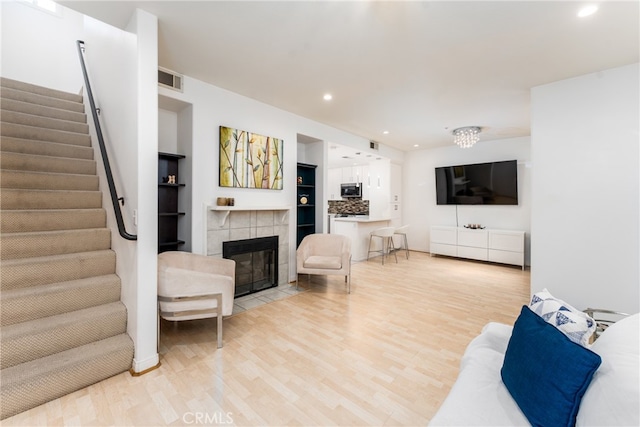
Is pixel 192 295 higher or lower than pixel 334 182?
lower

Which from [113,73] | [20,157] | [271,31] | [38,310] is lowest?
[38,310]

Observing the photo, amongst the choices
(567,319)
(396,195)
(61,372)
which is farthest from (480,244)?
(61,372)

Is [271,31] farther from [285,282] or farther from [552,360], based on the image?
[285,282]

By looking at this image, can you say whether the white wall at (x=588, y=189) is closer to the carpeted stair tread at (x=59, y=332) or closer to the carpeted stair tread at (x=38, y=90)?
the carpeted stair tread at (x=59, y=332)

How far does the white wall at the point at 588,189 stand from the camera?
8.73ft

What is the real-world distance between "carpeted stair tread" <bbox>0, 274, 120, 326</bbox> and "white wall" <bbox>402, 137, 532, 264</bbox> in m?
6.40

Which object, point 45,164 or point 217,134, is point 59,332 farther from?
point 217,134

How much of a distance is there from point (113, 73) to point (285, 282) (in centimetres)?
319

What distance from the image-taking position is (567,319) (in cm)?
123

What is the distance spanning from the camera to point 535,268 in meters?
3.16

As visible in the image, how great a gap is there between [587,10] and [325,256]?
11.8 ft

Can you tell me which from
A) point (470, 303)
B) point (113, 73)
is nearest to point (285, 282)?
point (470, 303)

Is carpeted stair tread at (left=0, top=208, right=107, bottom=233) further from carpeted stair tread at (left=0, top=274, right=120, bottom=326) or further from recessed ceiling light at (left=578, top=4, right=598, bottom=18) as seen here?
recessed ceiling light at (left=578, top=4, right=598, bottom=18)

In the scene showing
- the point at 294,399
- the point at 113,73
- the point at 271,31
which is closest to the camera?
the point at 294,399
